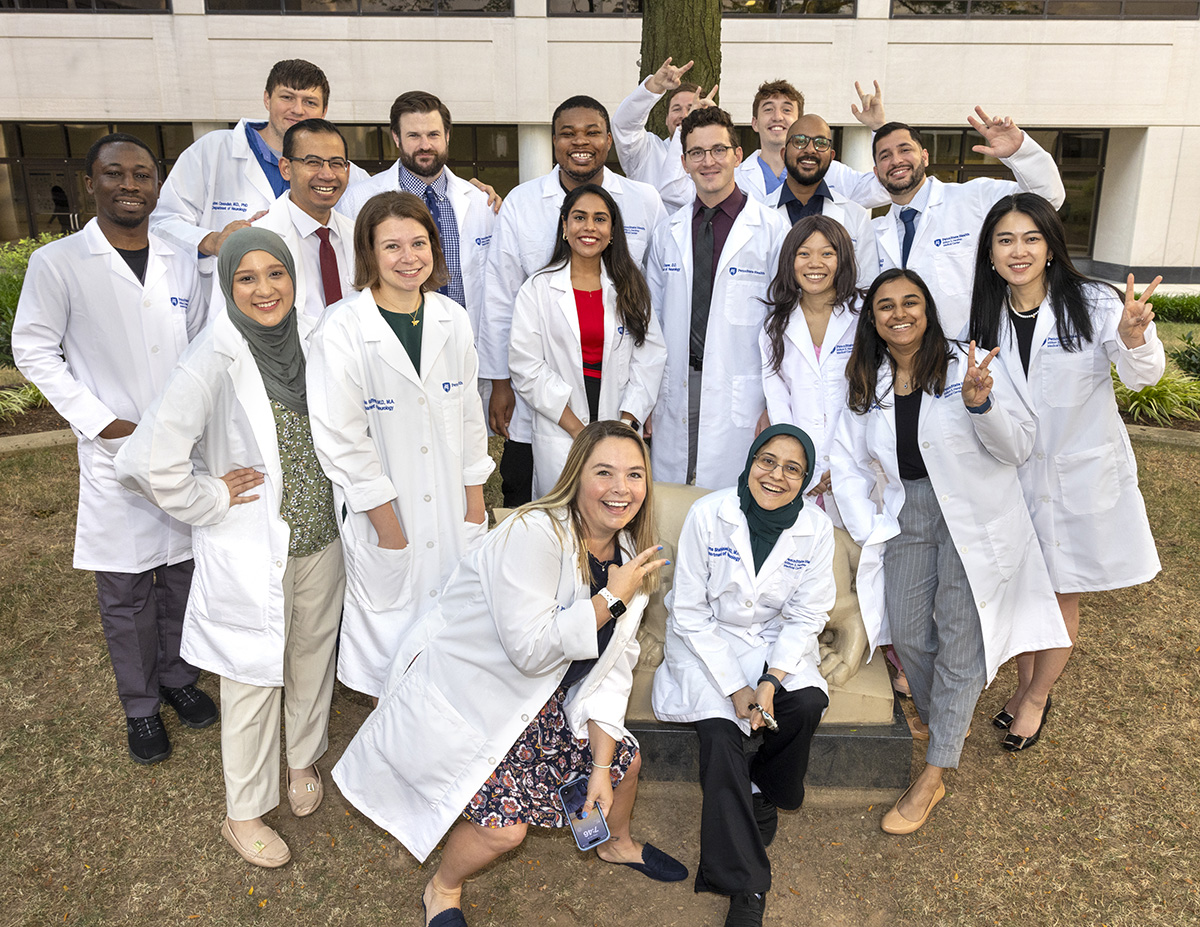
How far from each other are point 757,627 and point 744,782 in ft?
1.81

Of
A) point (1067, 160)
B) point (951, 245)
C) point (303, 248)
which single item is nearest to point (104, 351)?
point (303, 248)

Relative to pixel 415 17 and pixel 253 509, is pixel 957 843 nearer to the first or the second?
pixel 253 509

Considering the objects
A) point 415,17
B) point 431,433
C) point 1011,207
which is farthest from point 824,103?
point 431,433

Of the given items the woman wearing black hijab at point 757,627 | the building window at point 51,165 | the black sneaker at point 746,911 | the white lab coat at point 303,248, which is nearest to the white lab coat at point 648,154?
the white lab coat at point 303,248

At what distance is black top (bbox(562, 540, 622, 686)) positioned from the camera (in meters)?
2.78

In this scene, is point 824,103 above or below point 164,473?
above

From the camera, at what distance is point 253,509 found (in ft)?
9.46

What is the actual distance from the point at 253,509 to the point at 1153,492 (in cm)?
591

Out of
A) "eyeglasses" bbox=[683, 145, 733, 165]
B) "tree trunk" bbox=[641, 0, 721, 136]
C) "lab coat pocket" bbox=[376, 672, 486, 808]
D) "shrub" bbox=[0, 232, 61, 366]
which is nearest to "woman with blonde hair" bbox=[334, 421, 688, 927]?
"lab coat pocket" bbox=[376, 672, 486, 808]

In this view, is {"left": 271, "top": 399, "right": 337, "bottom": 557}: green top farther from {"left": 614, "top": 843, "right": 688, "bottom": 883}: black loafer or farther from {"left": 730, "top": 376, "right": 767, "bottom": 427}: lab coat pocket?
{"left": 730, "top": 376, "right": 767, "bottom": 427}: lab coat pocket

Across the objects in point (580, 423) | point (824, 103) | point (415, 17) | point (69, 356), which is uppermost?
point (415, 17)

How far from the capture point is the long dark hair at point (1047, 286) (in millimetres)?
3322

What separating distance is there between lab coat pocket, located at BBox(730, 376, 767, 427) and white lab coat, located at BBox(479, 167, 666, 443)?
0.81m

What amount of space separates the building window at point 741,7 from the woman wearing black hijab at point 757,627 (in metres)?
14.3
